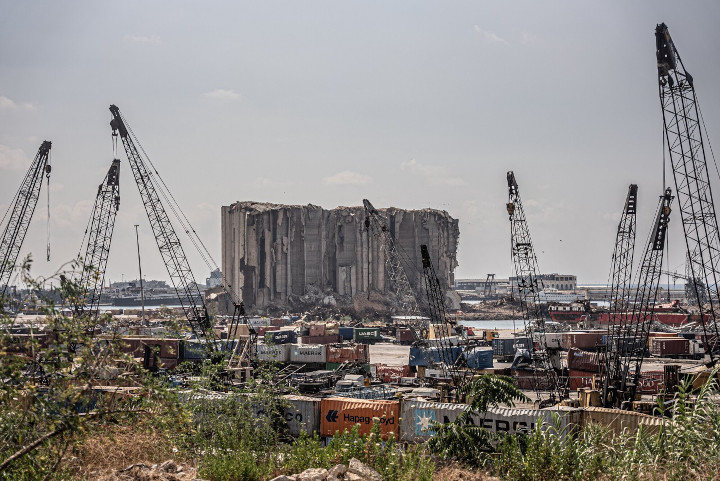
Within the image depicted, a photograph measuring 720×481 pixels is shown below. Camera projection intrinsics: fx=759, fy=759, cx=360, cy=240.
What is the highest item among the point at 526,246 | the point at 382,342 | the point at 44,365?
the point at 526,246

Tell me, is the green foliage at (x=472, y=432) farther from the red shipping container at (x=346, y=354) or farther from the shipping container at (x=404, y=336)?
the shipping container at (x=404, y=336)

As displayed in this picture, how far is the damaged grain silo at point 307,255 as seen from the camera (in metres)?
172

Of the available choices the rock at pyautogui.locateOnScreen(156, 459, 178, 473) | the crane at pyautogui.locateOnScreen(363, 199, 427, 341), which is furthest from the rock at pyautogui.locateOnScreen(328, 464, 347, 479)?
the crane at pyautogui.locateOnScreen(363, 199, 427, 341)

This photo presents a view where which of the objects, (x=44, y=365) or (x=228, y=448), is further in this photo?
(x=228, y=448)

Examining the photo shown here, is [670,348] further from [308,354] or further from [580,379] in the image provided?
[308,354]

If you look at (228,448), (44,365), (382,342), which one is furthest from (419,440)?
(382,342)

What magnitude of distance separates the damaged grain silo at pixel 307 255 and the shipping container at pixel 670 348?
10059 centimetres

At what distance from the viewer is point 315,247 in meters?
183

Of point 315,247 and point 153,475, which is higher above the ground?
point 315,247

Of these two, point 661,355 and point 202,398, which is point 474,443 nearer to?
point 202,398

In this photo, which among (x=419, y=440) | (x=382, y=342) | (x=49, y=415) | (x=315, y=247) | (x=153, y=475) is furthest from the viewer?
(x=315, y=247)

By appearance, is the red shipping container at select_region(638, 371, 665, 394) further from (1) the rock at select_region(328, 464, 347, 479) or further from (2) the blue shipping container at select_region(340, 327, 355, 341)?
(2) the blue shipping container at select_region(340, 327, 355, 341)

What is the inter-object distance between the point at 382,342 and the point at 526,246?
3734cm

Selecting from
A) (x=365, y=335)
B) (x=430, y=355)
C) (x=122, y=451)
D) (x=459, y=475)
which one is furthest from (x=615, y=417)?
(x=365, y=335)
